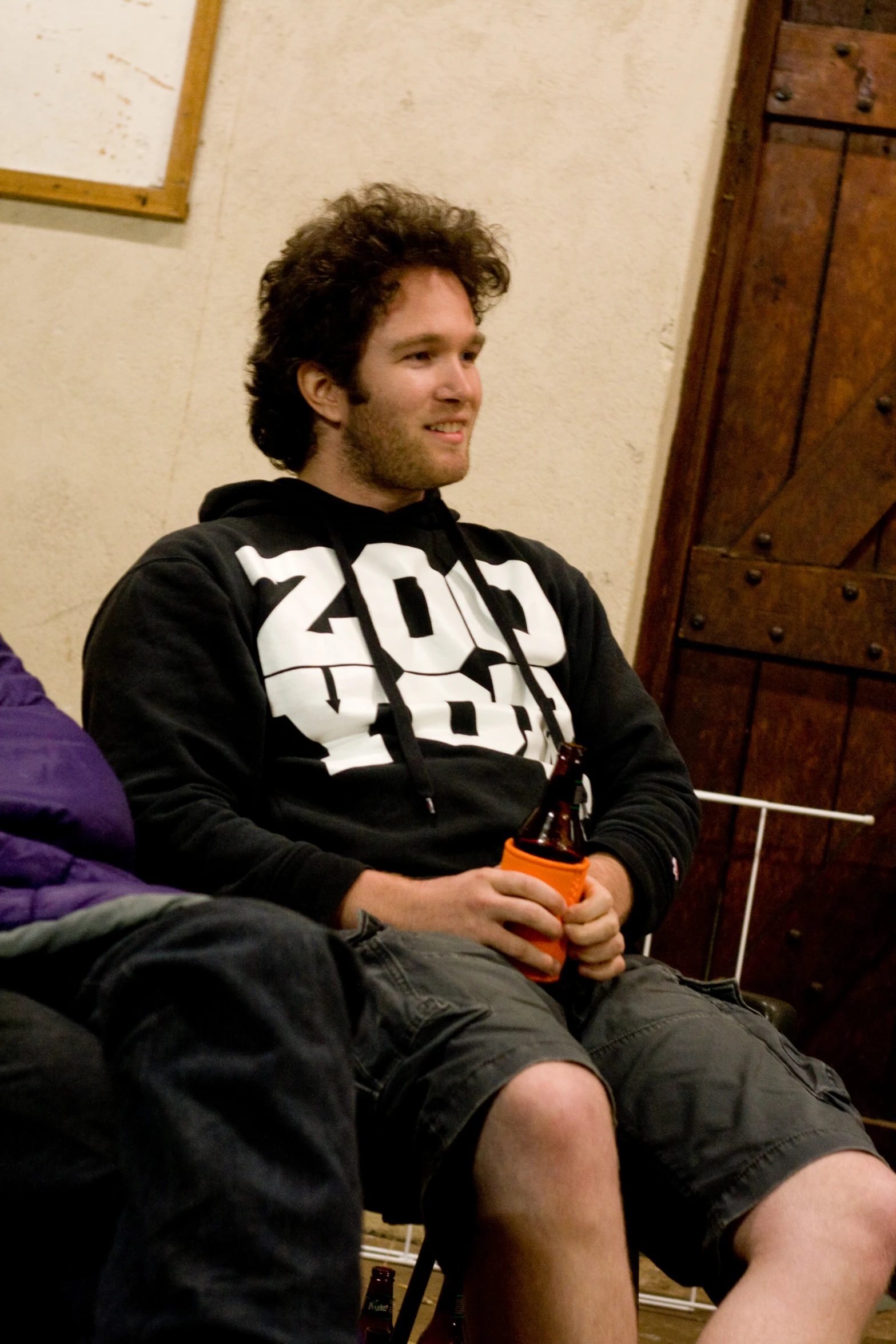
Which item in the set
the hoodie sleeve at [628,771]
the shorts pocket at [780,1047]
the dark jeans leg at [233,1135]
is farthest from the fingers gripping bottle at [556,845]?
the dark jeans leg at [233,1135]

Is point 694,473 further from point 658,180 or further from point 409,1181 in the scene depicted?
point 409,1181

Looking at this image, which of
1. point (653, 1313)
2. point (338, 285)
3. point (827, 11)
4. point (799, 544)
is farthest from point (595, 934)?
point (827, 11)

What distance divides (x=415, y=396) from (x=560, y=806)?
619mm

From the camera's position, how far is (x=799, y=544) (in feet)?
8.54

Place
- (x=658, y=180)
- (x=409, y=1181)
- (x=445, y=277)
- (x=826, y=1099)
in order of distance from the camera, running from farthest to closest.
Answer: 1. (x=658, y=180)
2. (x=445, y=277)
3. (x=826, y=1099)
4. (x=409, y=1181)

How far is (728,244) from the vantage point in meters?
2.64

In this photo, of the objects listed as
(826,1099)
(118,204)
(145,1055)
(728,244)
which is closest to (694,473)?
(728,244)

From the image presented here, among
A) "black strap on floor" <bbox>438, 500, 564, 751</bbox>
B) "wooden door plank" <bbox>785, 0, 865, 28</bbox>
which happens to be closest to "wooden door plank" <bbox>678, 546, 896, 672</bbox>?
"black strap on floor" <bbox>438, 500, 564, 751</bbox>

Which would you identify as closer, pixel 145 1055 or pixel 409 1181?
pixel 145 1055

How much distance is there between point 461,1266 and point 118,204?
2139mm

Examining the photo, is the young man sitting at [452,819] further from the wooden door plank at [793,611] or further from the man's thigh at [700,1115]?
the wooden door plank at [793,611]

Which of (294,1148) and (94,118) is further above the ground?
(94,118)

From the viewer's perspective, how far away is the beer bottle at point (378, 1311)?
1496 mm

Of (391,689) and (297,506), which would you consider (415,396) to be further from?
(391,689)
